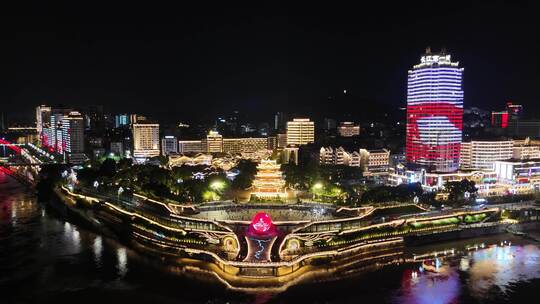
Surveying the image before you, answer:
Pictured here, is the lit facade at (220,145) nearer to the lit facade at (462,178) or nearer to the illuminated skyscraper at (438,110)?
the illuminated skyscraper at (438,110)

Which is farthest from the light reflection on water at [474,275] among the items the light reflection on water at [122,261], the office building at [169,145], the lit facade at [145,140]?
the lit facade at [145,140]

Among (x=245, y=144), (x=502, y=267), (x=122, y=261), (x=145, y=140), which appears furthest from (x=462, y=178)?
(x=145, y=140)

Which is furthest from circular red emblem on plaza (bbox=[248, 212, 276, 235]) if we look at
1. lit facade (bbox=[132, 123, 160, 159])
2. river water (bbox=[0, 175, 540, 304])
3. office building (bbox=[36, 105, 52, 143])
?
office building (bbox=[36, 105, 52, 143])

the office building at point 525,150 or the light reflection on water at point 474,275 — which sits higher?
the office building at point 525,150

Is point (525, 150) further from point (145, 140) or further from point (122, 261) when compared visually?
point (145, 140)

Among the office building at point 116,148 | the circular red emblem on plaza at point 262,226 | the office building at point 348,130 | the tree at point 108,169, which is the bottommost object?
the circular red emblem on plaza at point 262,226

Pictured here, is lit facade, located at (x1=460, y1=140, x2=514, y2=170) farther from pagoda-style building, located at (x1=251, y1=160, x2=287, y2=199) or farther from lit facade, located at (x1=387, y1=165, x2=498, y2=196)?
pagoda-style building, located at (x1=251, y1=160, x2=287, y2=199)
